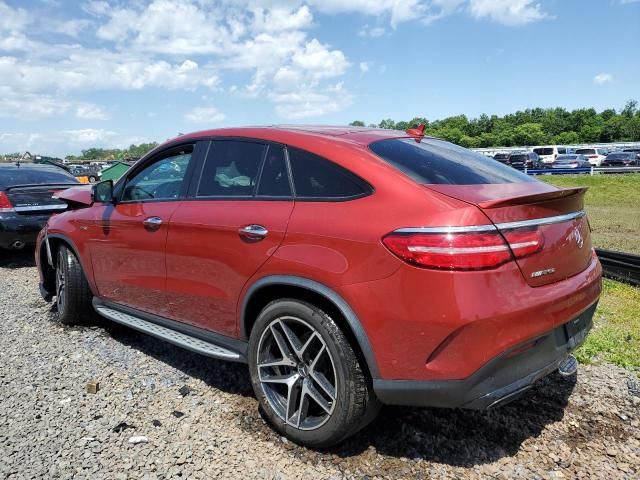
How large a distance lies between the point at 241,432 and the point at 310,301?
955mm

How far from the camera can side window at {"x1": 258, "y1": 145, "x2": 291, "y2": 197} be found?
306cm

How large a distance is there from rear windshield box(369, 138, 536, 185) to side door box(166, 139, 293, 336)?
2.08ft

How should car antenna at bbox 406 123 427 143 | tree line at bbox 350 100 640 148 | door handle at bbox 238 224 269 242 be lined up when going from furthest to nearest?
tree line at bbox 350 100 640 148 < car antenna at bbox 406 123 427 143 < door handle at bbox 238 224 269 242

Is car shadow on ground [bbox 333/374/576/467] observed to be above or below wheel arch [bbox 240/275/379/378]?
below

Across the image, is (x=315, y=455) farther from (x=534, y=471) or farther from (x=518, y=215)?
(x=518, y=215)

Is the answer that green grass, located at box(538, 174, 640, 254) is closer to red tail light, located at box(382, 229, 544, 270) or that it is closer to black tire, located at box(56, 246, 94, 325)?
red tail light, located at box(382, 229, 544, 270)

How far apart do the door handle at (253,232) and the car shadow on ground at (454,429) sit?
44.9 inches

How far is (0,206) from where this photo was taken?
7.94 m

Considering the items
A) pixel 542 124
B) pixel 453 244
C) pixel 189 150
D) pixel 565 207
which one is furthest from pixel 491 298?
pixel 542 124

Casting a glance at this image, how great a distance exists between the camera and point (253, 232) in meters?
3.01

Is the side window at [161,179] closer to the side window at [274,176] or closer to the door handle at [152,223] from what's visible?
the door handle at [152,223]

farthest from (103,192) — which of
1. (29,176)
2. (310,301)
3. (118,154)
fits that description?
(118,154)

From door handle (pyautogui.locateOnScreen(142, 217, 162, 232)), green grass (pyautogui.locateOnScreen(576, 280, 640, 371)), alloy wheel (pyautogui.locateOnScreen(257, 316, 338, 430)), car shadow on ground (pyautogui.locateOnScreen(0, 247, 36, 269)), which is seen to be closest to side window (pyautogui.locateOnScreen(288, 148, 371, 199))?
alloy wheel (pyautogui.locateOnScreen(257, 316, 338, 430))

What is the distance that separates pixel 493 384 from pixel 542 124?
108690mm
